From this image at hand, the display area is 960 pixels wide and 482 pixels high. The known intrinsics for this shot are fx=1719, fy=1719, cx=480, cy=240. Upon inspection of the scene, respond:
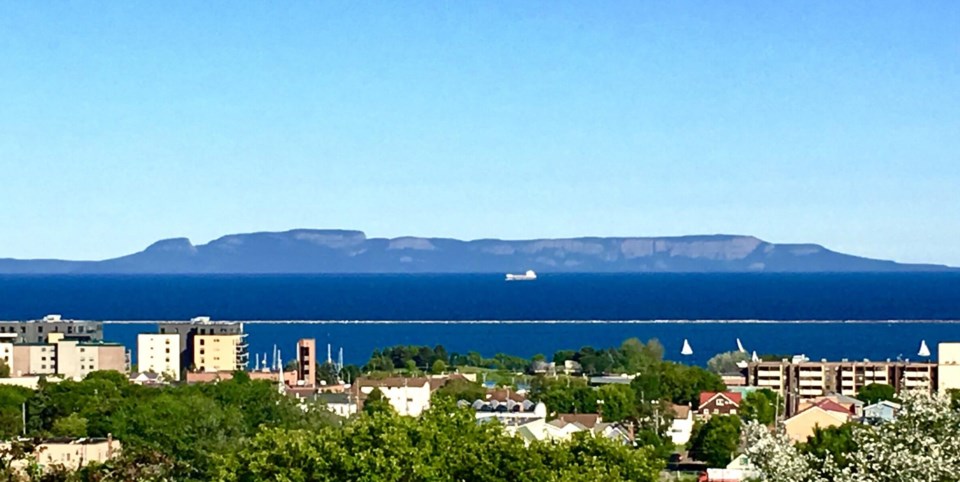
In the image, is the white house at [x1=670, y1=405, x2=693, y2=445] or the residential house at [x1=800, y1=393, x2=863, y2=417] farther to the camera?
the residential house at [x1=800, y1=393, x2=863, y2=417]

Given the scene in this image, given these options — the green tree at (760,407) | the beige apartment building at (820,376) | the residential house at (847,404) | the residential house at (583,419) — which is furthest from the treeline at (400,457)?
the beige apartment building at (820,376)

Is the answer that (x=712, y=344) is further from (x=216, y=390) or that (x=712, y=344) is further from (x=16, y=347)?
(x=216, y=390)

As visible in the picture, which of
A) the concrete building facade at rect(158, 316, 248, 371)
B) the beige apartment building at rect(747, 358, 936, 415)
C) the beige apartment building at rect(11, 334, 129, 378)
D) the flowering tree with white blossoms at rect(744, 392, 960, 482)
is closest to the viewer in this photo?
the flowering tree with white blossoms at rect(744, 392, 960, 482)

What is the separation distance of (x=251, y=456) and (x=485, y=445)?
5.63ft

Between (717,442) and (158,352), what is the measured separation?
25924 millimetres

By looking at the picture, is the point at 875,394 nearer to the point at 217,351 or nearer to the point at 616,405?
the point at 616,405

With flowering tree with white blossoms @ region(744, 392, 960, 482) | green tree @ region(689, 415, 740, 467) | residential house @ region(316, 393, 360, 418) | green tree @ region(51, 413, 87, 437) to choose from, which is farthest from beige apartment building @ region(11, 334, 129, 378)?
flowering tree with white blossoms @ region(744, 392, 960, 482)

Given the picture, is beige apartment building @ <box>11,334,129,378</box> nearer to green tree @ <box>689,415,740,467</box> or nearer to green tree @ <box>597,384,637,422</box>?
green tree @ <box>597,384,637,422</box>

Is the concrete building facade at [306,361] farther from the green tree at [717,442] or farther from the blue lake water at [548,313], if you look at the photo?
the blue lake water at [548,313]

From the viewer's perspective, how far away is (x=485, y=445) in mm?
12695

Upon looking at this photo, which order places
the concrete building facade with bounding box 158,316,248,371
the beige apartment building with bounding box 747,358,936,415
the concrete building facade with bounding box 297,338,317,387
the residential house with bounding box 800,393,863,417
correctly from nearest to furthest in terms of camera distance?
the residential house with bounding box 800,393,863,417, the beige apartment building with bounding box 747,358,936,415, the concrete building facade with bounding box 297,338,317,387, the concrete building facade with bounding box 158,316,248,371

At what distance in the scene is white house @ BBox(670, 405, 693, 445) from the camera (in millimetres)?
30422

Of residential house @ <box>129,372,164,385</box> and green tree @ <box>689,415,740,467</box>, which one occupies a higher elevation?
residential house @ <box>129,372,164,385</box>

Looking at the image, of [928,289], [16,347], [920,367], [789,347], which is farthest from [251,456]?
[928,289]
